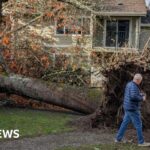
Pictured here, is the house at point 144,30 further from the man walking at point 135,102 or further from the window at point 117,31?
the man walking at point 135,102

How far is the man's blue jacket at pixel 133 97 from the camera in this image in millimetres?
10773

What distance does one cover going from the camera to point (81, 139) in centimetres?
1159

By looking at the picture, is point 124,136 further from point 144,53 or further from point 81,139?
point 144,53

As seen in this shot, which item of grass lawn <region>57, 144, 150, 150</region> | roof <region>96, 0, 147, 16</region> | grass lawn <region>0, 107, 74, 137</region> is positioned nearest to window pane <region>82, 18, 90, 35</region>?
roof <region>96, 0, 147, 16</region>

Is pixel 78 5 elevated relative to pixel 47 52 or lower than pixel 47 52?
elevated

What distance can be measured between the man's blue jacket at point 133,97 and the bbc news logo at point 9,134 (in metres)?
2.78

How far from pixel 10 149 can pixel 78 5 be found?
31.1 ft

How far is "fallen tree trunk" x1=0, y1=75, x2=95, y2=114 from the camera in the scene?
53.7 ft

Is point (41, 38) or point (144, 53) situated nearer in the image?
point (144, 53)

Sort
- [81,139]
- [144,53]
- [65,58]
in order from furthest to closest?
[65,58] → [144,53] → [81,139]

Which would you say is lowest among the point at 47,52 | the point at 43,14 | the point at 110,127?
the point at 110,127

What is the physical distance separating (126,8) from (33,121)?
18990mm

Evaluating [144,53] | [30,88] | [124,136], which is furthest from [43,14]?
[124,136]

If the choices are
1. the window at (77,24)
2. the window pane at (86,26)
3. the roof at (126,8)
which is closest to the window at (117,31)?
the roof at (126,8)
